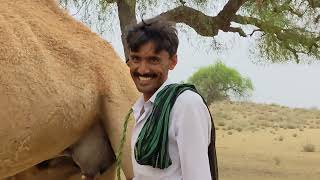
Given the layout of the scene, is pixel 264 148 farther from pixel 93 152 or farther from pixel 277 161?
pixel 93 152

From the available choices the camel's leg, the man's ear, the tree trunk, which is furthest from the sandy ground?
the man's ear

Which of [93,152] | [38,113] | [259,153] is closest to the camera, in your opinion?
[38,113]

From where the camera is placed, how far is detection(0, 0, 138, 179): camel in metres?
5.13

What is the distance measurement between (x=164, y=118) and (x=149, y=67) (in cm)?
23

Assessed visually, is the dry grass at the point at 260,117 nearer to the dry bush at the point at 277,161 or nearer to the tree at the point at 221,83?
the tree at the point at 221,83

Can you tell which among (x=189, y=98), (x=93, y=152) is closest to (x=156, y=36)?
(x=189, y=98)

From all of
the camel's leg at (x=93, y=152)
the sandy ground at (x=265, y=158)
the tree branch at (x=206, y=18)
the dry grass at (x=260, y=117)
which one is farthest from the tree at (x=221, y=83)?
the camel's leg at (x=93, y=152)

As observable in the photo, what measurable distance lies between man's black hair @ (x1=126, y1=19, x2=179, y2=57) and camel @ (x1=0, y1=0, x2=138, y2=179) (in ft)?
7.56

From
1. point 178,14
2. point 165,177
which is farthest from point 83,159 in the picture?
point 178,14

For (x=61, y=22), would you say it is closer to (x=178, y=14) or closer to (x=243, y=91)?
(x=178, y=14)

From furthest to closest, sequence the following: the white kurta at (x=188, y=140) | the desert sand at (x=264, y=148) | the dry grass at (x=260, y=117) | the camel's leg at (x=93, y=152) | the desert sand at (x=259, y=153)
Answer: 1. the dry grass at (x=260, y=117)
2. the desert sand at (x=264, y=148)
3. the desert sand at (x=259, y=153)
4. the camel's leg at (x=93, y=152)
5. the white kurta at (x=188, y=140)

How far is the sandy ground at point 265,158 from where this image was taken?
48.9 feet

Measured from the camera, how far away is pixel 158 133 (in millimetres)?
2756

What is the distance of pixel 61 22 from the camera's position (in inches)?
241
